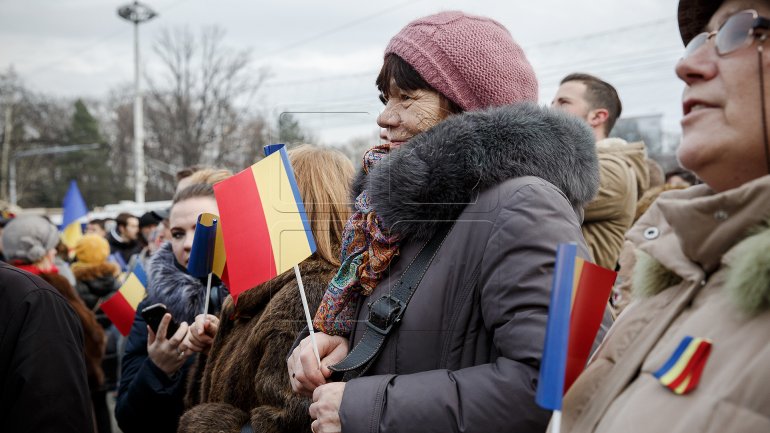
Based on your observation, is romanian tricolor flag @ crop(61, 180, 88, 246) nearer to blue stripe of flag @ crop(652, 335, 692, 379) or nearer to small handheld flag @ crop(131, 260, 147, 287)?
small handheld flag @ crop(131, 260, 147, 287)

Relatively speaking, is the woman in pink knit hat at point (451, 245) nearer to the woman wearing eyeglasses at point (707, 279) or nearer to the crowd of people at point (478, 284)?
the crowd of people at point (478, 284)

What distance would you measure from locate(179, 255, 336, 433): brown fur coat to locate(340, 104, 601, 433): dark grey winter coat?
428mm

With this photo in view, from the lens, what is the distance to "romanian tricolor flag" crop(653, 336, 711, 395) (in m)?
0.93

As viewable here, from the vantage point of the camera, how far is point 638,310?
3.97 feet

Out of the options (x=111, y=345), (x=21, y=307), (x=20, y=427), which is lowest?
(x=111, y=345)

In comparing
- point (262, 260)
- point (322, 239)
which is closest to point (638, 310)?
point (262, 260)

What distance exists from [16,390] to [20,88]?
130ft

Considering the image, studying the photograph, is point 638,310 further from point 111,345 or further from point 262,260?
point 111,345

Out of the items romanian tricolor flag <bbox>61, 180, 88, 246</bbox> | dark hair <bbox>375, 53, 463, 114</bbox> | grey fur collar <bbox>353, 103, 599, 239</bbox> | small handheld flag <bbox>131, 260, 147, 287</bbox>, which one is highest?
dark hair <bbox>375, 53, 463, 114</bbox>

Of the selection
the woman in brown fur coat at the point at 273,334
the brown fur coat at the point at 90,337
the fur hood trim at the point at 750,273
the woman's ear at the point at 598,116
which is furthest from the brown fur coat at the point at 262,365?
the woman's ear at the point at 598,116

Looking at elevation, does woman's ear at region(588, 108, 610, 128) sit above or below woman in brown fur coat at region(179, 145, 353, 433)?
above

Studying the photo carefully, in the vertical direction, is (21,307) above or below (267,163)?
below

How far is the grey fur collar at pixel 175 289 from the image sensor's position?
2934 mm

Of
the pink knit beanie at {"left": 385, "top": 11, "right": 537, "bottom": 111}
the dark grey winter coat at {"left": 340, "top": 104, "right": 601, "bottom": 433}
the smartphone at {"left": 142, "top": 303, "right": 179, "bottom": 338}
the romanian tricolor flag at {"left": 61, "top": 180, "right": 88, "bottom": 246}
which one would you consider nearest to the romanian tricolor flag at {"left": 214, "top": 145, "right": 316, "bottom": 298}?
the dark grey winter coat at {"left": 340, "top": 104, "right": 601, "bottom": 433}
